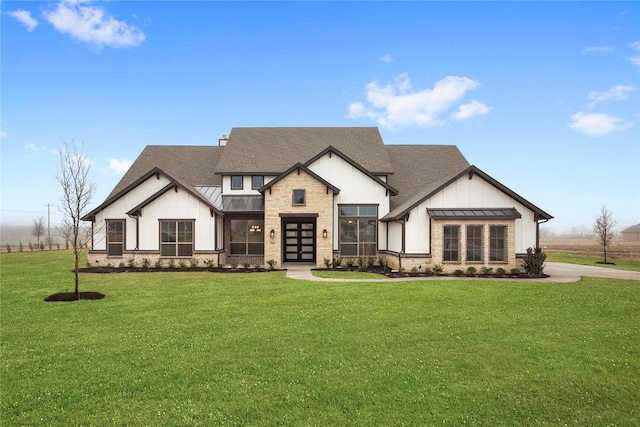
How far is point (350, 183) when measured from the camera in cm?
2452

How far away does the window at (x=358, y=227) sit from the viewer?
79.5 ft

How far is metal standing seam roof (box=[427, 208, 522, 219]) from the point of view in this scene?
20.3 m

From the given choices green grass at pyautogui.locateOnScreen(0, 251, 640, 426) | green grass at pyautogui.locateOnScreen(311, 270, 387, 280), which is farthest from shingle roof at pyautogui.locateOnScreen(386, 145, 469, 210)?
green grass at pyautogui.locateOnScreen(0, 251, 640, 426)

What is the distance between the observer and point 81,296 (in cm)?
1362

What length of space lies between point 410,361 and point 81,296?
12.3 metres

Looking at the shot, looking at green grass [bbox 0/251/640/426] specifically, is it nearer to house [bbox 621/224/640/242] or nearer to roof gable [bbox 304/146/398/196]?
roof gable [bbox 304/146/398/196]

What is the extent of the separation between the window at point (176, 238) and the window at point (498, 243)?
18.0 m

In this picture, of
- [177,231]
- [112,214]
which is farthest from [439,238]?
[112,214]

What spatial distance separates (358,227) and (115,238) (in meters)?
15.9

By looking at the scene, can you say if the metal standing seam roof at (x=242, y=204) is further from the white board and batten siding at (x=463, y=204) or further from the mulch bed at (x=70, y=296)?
the mulch bed at (x=70, y=296)

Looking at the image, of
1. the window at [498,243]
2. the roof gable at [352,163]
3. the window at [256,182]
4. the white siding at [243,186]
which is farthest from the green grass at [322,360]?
the window at [256,182]

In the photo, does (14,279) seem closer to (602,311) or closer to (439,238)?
(439,238)

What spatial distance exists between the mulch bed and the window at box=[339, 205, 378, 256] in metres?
14.4

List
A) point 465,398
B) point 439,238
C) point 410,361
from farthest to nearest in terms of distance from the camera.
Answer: point 439,238
point 410,361
point 465,398
